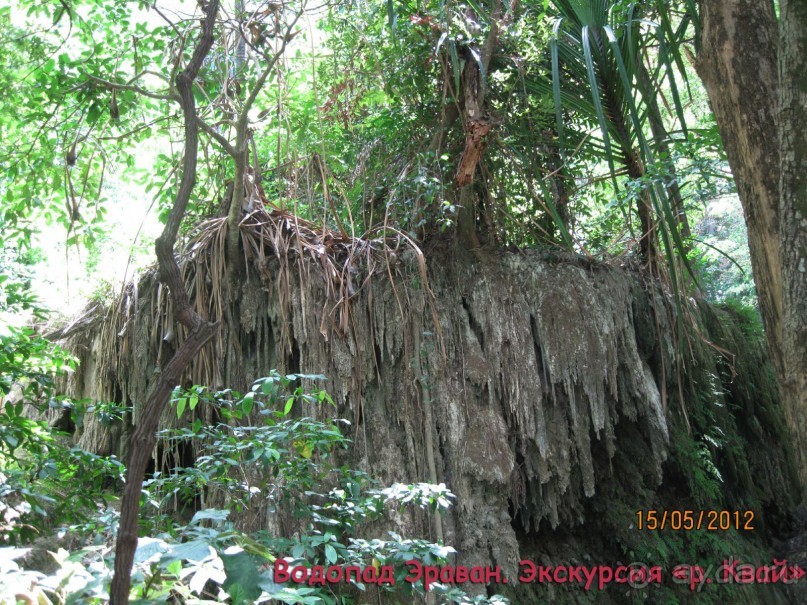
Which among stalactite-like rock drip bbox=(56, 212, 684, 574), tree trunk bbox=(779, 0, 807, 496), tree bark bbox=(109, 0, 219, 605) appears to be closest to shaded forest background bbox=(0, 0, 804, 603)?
stalactite-like rock drip bbox=(56, 212, 684, 574)

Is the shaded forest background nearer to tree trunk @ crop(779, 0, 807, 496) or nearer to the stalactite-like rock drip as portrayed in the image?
the stalactite-like rock drip

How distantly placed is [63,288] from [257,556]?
375 cm

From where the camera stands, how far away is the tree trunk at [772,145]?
7.12ft

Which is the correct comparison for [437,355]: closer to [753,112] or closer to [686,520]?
[753,112]

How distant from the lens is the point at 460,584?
11.3ft

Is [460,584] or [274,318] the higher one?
[274,318]

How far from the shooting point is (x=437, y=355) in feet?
12.3

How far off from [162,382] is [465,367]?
2.53 metres

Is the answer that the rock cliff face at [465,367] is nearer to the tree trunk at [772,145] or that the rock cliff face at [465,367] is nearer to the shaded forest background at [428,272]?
the shaded forest background at [428,272]

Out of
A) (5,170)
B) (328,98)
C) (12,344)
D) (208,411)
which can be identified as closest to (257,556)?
(12,344)

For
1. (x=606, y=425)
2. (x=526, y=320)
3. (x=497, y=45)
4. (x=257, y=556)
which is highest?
(x=497, y=45)

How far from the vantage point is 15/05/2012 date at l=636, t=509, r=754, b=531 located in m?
4.32

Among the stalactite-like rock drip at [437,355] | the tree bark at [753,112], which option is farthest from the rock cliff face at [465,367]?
the tree bark at [753,112]

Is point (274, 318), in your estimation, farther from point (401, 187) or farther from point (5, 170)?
point (5, 170)
